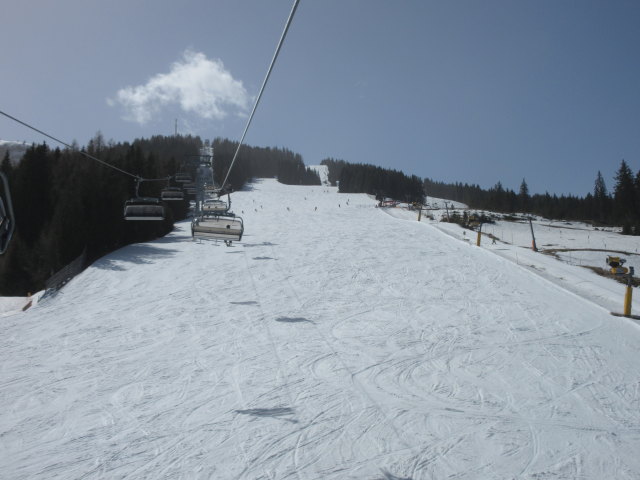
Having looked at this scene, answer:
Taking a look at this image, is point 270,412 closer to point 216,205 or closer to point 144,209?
point 144,209

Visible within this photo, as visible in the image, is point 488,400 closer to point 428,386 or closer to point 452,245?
point 428,386

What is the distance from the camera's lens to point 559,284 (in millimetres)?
15211

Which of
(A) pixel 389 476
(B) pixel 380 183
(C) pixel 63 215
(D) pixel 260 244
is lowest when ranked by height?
(A) pixel 389 476

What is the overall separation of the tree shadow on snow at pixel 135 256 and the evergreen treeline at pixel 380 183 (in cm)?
8172

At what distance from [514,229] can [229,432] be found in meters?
59.0

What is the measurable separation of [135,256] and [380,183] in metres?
92.2

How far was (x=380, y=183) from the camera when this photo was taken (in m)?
112

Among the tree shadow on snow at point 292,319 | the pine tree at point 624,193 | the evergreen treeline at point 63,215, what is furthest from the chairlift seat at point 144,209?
the pine tree at point 624,193

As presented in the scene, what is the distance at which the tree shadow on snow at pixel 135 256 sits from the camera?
900 inches

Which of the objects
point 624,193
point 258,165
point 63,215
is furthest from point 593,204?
point 258,165

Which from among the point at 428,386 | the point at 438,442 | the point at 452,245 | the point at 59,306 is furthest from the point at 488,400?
the point at 452,245

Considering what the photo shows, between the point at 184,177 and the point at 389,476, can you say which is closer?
A: the point at 389,476

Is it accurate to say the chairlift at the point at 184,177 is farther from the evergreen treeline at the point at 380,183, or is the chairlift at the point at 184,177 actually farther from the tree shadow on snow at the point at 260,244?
the evergreen treeline at the point at 380,183

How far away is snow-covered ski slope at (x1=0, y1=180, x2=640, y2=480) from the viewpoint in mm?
5582
